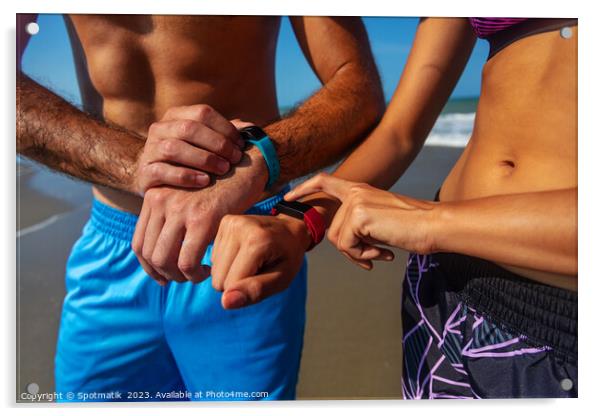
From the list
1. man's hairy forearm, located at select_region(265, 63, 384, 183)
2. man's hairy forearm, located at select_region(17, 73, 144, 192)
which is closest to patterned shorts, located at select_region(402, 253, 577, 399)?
man's hairy forearm, located at select_region(265, 63, 384, 183)

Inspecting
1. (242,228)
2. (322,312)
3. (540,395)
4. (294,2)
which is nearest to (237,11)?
(294,2)

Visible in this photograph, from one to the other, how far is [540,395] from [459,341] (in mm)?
113

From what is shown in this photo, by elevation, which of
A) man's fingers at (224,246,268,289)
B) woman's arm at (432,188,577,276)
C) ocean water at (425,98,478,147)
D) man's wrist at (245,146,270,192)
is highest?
ocean water at (425,98,478,147)

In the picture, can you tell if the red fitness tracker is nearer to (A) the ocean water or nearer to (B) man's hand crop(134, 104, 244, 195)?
(B) man's hand crop(134, 104, 244, 195)

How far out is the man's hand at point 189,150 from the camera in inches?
24.6

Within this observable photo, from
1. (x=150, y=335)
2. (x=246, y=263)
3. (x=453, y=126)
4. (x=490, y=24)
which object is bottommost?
(x=150, y=335)

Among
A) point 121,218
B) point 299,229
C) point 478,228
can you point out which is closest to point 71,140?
point 121,218

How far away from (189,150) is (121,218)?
0.23 m

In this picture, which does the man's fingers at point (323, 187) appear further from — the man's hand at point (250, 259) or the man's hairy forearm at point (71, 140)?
the man's hairy forearm at point (71, 140)

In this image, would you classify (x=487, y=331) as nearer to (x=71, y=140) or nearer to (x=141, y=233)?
(x=141, y=233)

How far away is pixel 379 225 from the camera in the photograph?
553 mm

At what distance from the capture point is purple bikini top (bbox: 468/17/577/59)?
630 millimetres

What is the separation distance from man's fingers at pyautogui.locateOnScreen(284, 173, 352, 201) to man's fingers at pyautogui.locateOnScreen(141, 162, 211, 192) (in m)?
0.12

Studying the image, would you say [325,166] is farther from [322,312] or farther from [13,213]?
[13,213]
